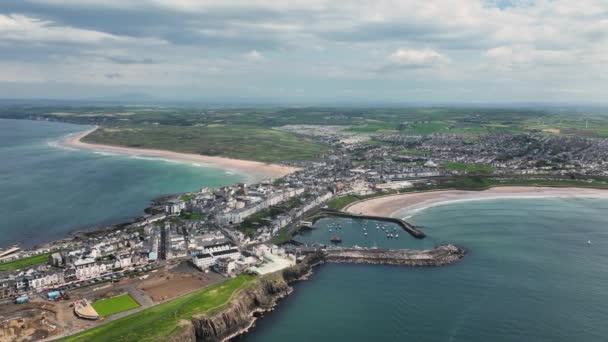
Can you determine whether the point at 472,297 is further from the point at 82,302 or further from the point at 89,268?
the point at 89,268

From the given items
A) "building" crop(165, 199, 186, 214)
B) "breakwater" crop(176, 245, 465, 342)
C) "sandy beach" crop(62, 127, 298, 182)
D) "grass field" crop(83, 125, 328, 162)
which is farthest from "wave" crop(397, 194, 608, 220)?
"grass field" crop(83, 125, 328, 162)

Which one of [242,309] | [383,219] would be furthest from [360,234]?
[242,309]

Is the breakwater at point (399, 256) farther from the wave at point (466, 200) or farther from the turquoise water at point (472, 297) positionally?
the wave at point (466, 200)

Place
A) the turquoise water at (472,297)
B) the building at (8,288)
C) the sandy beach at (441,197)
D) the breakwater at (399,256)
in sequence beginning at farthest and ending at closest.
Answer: the sandy beach at (441,197)
the breakwater at (399,256)
the building at (8,288)
the turquoise water at (472,297)

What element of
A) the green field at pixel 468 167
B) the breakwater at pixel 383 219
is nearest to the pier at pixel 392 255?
the breakwater at pixel 383 219

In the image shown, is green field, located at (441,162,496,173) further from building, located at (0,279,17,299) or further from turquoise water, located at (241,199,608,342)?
building, located at (0,279,17,299)

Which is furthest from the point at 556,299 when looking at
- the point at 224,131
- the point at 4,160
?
the point at 224,131

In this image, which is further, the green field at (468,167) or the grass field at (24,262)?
the green field at (468,167)
